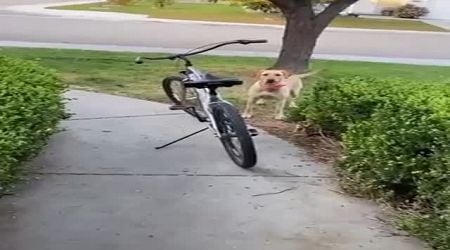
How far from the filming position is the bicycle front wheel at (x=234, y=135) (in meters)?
5.56

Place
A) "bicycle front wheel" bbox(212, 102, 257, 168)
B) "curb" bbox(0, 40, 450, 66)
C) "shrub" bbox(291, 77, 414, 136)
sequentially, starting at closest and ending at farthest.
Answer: "bicycle front wheel" bbox(212, 102, 257, 168) → "shrub" bbox(291, 77, 414, 136) → "curb" bbox(0, 40, 450, 66)

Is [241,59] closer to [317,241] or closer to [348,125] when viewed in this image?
[348,125]

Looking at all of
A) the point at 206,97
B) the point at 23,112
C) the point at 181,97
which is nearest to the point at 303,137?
the point at 206,97

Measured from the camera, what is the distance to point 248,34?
1936 centimetres

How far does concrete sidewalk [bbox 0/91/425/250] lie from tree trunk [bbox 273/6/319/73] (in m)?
4.35

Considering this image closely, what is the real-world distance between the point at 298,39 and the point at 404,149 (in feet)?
20.9

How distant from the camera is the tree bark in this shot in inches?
420

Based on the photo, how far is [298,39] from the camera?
11.0 m

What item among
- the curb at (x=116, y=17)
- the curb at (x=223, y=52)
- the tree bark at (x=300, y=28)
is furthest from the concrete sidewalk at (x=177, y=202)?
the curb at (x=116, y=17)

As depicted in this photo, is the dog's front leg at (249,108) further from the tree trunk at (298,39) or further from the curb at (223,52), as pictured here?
the curb at (223,52)

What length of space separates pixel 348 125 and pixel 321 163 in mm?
348

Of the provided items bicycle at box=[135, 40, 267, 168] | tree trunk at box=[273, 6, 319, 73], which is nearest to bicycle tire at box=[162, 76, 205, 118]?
bicycle at box=[135, 40, 267, 168]

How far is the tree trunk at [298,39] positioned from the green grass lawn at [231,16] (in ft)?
37.2

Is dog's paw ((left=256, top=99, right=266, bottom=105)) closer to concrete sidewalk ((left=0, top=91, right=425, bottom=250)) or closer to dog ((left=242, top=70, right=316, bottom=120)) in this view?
dog ((left=242, top=70, right=316, bottom=120))
